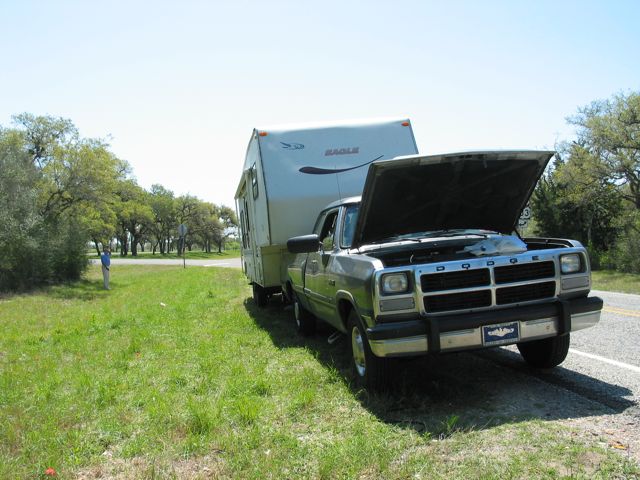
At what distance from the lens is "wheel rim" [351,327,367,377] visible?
496 cm

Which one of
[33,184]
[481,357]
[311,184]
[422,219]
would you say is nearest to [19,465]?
[422,219]

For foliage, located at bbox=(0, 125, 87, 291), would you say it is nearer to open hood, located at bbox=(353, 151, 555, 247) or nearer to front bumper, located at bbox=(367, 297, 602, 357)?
open hood, located at bbox=(353, 151, 555, 247)

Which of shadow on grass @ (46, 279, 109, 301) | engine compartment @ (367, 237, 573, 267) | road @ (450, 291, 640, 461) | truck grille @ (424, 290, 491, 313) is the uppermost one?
engine compartment @ (367, 237, 573, 267)

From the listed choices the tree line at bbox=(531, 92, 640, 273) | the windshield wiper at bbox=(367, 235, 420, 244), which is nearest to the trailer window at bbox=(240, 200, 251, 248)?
the windshield wiper at bbox=(367, 235, 420, 244)

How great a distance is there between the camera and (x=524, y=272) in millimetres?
4586

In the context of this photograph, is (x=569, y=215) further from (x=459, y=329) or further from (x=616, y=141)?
(x=459, y=329)

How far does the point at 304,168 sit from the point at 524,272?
4.70 metres

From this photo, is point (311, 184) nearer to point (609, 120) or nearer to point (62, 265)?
point (62, 265)

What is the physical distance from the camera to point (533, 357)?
5.48 meters

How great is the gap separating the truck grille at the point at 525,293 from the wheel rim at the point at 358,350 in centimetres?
130

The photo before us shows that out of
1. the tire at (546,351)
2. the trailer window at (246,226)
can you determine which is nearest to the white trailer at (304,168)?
the trailer window at (246,226)

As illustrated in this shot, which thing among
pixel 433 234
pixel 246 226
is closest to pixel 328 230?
pixel 433 234

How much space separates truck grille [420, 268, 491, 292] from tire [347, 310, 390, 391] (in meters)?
0.73

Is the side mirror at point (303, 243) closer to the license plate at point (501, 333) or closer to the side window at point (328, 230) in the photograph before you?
the side window at point (328, 230)
